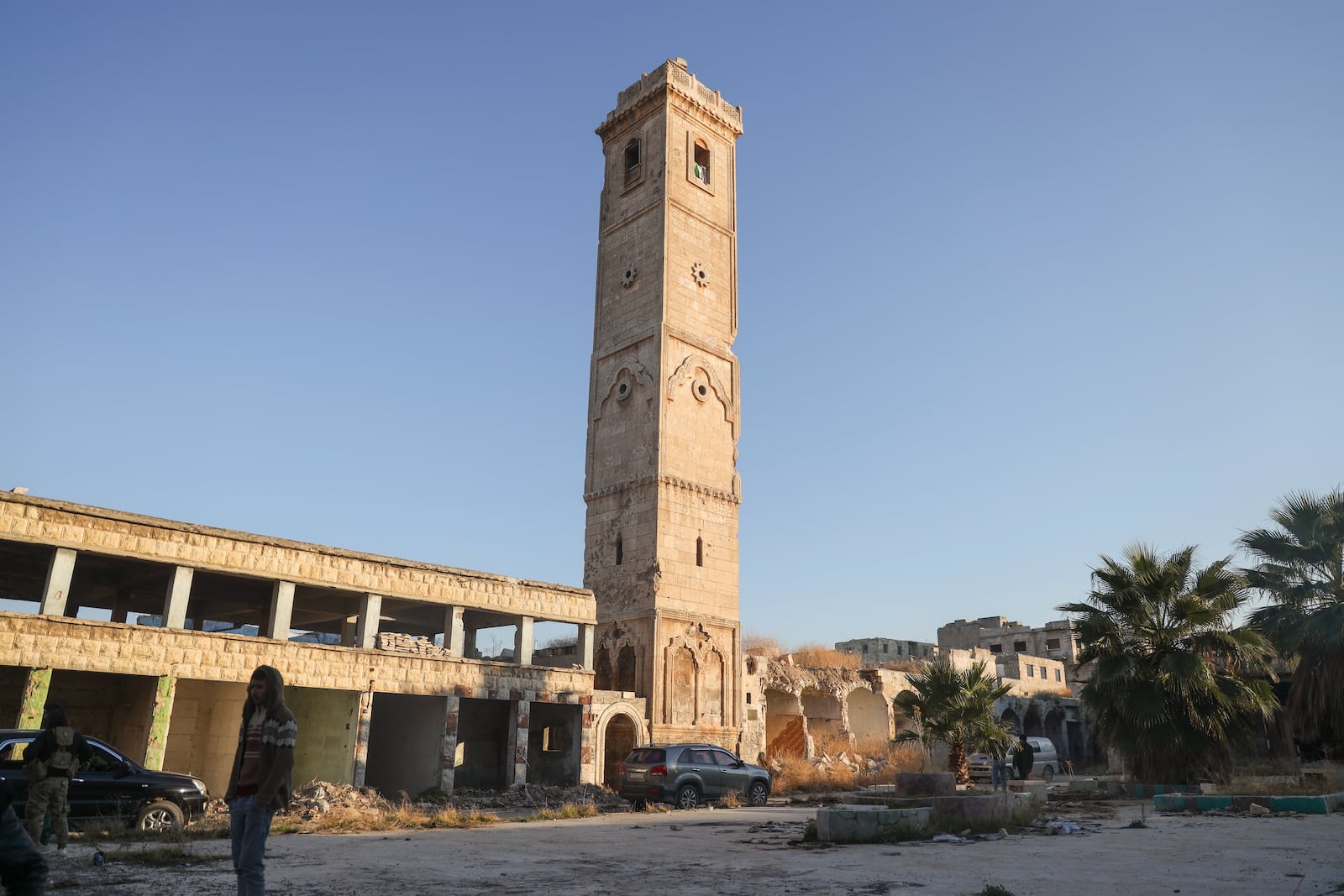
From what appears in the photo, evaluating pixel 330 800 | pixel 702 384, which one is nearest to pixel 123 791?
pixel 330 800

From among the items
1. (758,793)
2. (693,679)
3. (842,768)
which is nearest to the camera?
(758,793)

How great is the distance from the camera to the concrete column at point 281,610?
19.2m

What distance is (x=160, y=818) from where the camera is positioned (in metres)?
12.1

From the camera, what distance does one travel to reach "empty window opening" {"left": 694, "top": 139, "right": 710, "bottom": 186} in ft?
112

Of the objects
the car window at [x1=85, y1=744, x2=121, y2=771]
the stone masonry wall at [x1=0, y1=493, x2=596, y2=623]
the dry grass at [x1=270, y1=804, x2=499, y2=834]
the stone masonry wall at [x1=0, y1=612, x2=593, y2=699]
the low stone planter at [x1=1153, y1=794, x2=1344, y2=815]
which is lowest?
the dry grass at [x1=270, y1=804, x2=499, y2=834]

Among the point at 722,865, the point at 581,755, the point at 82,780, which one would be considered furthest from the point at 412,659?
the point at 722,865

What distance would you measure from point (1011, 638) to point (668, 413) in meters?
37.2

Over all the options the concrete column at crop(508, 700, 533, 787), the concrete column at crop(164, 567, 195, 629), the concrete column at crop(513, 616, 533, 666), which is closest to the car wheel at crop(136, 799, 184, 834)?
the concrete column at crop(164, 567, 195, 629)

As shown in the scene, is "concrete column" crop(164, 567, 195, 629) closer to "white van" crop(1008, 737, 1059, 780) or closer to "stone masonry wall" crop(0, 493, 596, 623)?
"stone masonry wall" crop(0, 493, 596, 623)

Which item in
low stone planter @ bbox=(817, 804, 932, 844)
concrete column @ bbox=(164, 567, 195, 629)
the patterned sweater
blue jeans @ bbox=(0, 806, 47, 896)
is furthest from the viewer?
concrete column @ bbox=(164, 567, 195, 629)

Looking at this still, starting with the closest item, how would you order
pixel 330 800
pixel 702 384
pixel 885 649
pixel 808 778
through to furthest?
pixel 330 800
pixel 808 778
pixel 702 384
pixel 885 649

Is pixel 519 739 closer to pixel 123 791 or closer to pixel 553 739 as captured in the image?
pixel 553 739

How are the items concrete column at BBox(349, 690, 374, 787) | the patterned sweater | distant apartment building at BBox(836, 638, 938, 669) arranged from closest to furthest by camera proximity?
the patterned sweater
concrete column at BBox(349, 690, 374, 787)
distant apartment building at BBox(836, 638, 938, 669)

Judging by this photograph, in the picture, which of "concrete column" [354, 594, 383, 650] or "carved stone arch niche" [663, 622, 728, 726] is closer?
"concrete column" [354, 594, 383, 650]
